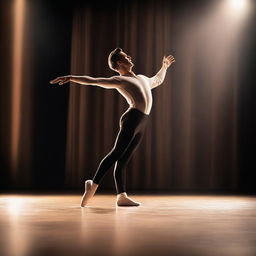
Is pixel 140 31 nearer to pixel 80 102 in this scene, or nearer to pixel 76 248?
pixel 80 102

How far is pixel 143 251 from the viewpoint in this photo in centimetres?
151

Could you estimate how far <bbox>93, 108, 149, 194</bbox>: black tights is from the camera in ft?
9.83

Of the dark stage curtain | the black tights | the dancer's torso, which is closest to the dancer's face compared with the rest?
the dancer's torso

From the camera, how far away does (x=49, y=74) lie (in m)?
5.19

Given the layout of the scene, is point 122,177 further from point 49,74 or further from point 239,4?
point 239,4

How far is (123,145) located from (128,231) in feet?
3.65

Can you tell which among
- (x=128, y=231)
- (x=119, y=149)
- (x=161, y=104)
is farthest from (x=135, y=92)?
(x=161, y=104)

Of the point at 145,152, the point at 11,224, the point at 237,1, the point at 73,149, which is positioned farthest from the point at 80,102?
the point at 11,224

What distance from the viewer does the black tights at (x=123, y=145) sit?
9.83 feet

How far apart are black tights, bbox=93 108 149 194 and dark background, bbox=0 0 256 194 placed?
6.76 feet

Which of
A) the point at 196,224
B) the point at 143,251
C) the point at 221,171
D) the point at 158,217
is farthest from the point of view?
the point at 221,171

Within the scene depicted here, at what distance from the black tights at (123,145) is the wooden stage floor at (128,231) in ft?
0.68

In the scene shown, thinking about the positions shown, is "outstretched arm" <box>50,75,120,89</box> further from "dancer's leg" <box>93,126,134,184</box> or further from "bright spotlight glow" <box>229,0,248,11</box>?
"bright spotlight glow" <box>229,0,248,11</box>

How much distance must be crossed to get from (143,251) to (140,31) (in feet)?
12.6
